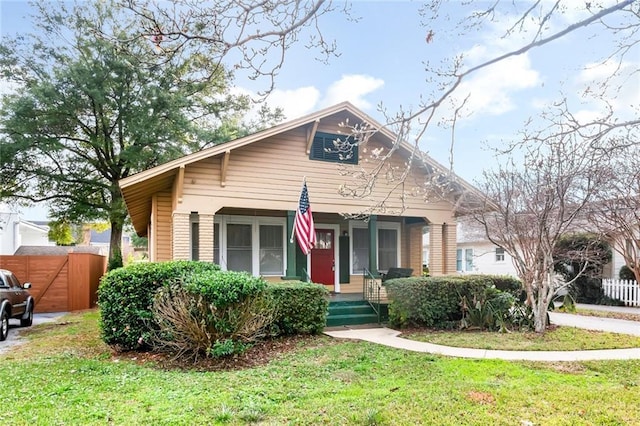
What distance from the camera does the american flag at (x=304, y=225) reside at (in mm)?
10414

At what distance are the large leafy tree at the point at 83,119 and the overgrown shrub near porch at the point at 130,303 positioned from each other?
1103cm

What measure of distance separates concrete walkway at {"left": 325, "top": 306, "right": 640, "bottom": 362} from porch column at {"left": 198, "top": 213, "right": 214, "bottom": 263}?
135 inches

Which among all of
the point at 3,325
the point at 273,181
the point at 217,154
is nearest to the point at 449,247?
the point at 273,181

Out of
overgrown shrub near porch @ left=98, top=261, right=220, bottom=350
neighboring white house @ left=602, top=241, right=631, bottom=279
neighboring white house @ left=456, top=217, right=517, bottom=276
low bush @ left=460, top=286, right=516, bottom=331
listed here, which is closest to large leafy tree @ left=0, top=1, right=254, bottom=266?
A: overgrown shrub near porch @ left=98, top=261, right=220, bottom=350

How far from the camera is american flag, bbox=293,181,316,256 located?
1041cm

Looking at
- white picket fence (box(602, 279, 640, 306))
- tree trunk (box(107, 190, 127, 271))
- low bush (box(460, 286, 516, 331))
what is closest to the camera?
low bush (box(460, 286, 516, 331))

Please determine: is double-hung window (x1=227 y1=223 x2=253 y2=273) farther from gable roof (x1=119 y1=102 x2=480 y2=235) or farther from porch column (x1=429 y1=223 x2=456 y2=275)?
porch column (x1=429 y1=223 x2=456 y2=275)

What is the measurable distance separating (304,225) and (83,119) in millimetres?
14459

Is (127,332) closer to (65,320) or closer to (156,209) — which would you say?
(156,209)

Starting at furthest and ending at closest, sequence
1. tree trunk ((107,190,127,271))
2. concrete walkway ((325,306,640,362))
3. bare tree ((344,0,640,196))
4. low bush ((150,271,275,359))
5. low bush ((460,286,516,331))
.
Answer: tree trunk ((107,190,127,271))
low bush ((460,286,516,331))
concrete walkway ((325,306,640,362))
low bush ((150,271,275,359))
bare tree ((344,0,640,196))

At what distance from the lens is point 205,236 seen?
10.4m

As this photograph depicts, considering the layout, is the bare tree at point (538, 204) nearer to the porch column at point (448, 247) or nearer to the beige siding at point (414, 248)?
A: the porch column at point (448, 247)

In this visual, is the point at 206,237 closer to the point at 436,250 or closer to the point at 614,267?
the point at 436,250

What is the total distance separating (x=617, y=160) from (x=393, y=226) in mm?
6636
